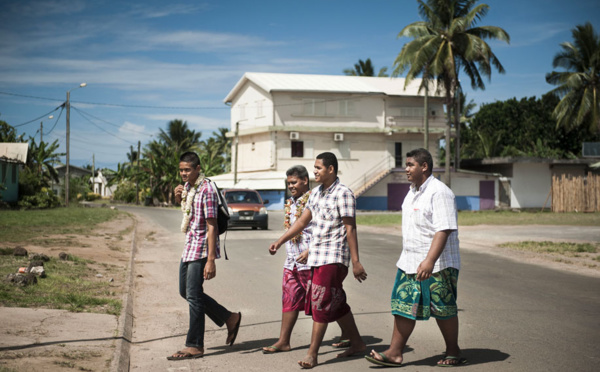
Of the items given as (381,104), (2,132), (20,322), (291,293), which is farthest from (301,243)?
(2,132)

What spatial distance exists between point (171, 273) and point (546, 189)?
42153mm

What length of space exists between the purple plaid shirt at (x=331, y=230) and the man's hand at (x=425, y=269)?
0.68 metres

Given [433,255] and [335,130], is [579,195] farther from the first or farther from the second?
[433,255]

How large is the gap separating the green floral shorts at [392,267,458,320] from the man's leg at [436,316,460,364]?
0.09 m

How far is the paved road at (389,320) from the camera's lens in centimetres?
565

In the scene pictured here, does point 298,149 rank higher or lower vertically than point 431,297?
higher

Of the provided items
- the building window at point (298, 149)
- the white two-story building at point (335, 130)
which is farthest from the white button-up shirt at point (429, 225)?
the building window at point (298, 149)

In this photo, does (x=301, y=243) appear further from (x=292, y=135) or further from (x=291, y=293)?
(x=292, y=135)

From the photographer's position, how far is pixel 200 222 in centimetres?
583

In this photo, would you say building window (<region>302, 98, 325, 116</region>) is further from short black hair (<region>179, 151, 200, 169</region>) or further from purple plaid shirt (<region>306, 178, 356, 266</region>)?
purple plaid shirt (<region>306, 178, 356, 266</region>)

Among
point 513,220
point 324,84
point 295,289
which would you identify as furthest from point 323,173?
point 324,84

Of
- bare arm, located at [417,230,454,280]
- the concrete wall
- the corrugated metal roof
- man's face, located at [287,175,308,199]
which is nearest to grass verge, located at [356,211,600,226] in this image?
the concrete wall

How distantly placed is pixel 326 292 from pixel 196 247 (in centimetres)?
131

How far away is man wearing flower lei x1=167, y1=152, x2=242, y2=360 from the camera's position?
574 centimetres
